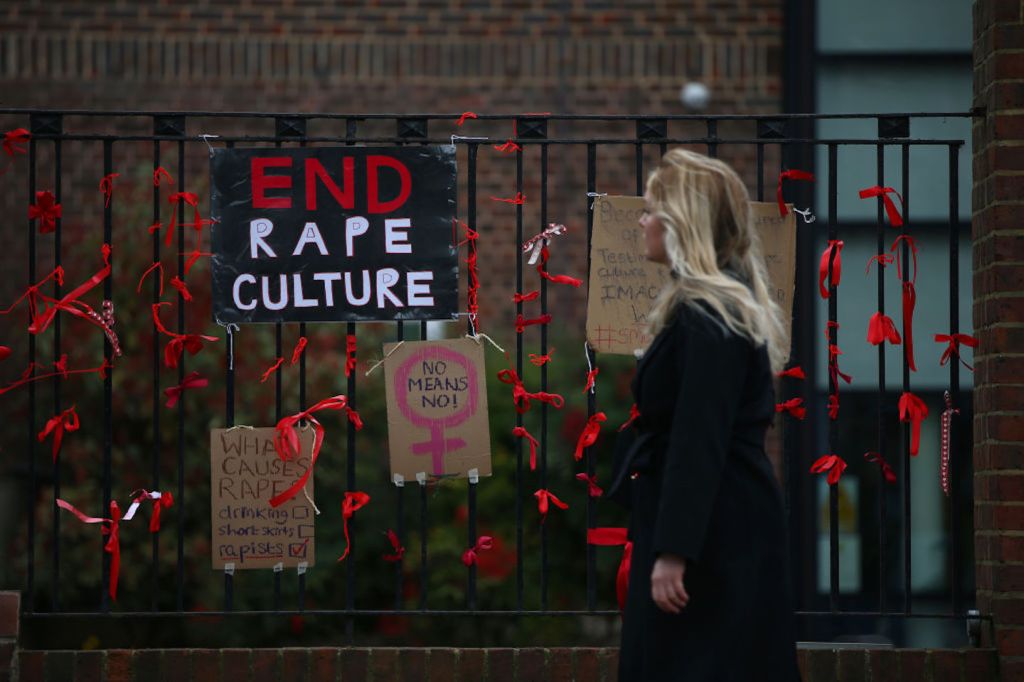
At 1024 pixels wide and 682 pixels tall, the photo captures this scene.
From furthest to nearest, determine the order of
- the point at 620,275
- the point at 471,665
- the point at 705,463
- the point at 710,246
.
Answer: the point at 620,275 → the point at 471,665 → the point at 710,246 → the point at 705,463

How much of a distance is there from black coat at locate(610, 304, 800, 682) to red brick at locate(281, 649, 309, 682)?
60.9 inches

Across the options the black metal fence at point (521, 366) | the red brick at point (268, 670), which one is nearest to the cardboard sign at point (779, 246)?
the black metal fence at point (521, 366)

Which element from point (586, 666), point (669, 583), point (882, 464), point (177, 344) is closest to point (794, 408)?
point (882, 464)

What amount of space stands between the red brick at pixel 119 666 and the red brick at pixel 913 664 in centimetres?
238

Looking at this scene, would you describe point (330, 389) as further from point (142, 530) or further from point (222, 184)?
point (222, 184)

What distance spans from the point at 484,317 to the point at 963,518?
280cm

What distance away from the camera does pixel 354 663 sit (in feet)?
14.5

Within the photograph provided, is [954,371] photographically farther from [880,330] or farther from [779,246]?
[779,246]

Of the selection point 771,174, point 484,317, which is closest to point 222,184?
point 484,317

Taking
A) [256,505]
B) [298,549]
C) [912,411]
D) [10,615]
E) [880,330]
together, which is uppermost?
[880,330]

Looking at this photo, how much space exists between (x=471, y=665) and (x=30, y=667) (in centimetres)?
136

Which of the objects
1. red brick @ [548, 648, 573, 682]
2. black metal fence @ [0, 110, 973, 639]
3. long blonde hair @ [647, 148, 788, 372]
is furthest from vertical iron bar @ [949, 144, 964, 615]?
long blonde hair @ [647, 148, 788, 372]

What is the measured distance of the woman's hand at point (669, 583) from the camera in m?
3.02

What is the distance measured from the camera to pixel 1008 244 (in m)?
4.48
